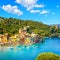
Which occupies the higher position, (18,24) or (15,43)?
(18,24)

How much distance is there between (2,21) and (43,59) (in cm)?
3435

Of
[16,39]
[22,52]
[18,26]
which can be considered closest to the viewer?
[22,52]

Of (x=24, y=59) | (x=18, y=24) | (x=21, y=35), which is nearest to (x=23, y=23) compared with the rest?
(x=18, y=24)

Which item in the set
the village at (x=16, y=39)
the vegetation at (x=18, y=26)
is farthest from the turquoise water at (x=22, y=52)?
the vegetation at (x=18, y=26)

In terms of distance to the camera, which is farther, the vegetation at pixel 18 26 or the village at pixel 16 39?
the vegetation at pixel 18 26

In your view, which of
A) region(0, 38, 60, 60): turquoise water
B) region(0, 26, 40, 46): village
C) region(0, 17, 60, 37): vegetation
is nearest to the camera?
region(0, 38, 60, 60): turquoise water

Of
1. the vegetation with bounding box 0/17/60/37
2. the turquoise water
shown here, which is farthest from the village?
the turquoise water

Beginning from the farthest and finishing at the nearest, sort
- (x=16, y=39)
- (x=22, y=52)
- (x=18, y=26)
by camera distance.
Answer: (x=18, y=26)
(x=16, y=39)
(x=22, y=52)

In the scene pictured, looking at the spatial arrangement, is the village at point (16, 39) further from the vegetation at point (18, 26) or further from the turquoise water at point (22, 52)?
the turquoise water at point (22, 52)

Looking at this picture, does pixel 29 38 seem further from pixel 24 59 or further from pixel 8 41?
pixel 24 59

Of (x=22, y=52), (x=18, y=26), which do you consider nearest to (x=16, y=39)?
(x=18, y=26)

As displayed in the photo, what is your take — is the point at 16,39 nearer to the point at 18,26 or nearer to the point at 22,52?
the point at 18,26

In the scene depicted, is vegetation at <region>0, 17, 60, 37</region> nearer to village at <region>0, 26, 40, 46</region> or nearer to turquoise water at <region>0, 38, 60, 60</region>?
village at <region>0, 26, 40, 46</region>

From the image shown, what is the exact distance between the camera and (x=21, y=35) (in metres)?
34.3
